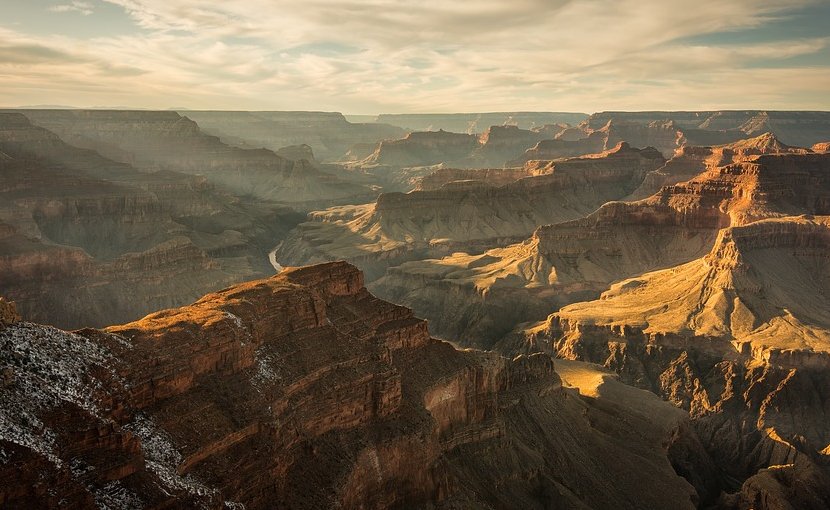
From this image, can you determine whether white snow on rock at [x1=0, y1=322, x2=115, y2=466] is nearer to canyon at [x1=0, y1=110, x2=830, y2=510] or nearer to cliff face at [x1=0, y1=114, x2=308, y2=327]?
canyon at [x1=0, y1=110, x2=830, y2=510]

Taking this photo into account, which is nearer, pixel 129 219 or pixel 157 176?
pixel 129 219

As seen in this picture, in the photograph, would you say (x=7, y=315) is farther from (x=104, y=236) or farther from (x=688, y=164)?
(x=688, y=164)

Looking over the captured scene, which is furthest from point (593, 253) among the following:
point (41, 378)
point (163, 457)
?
point (41, 378)

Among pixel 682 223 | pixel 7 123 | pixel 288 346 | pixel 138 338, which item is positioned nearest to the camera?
pixel 138 338

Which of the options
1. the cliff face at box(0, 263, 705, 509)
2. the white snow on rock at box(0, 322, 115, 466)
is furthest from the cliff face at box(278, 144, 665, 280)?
the white snow on rock at box(0, 322, 115, 466)

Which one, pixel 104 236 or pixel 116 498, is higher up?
pixel 116 498

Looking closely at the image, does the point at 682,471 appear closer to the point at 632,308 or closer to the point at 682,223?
the point at 632,308

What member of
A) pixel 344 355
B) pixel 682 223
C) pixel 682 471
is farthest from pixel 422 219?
pixel 344 355
